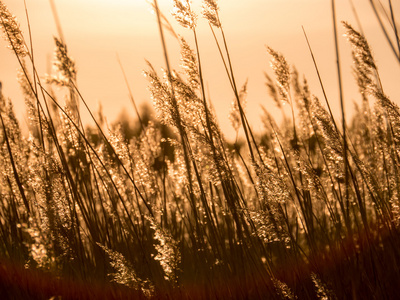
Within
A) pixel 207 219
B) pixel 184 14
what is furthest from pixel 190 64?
pixel 207 219

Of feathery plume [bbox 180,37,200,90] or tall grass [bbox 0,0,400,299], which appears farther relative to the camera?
feathery plume [bbox 180,37,200,90]

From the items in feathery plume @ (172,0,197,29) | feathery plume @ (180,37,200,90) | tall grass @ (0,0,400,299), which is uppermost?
feathery plume @ (172,0,197,29)

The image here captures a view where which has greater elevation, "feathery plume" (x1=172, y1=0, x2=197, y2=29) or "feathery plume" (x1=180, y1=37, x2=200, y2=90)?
"feathery plume" (x1=172, y1=0, x2=197, y2=29)

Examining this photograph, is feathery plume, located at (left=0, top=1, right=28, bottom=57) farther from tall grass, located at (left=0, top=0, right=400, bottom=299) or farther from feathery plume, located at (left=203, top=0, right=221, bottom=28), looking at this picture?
feathery plume, located at (left=203, top=0, right=221, bottom=28)

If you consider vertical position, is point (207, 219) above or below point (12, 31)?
below

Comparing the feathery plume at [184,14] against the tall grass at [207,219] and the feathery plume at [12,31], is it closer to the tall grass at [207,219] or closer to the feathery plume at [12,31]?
the tall grass at [207,219]

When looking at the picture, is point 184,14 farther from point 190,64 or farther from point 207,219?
point 207,219

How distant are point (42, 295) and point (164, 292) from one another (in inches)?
22.4

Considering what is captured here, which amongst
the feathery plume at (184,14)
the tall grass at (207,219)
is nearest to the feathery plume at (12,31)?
the tall grass at (207,219)

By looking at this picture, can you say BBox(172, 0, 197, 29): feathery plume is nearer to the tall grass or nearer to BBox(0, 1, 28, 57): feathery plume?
the tall grass

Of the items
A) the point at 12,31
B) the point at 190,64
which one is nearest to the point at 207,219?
the point at 190,64

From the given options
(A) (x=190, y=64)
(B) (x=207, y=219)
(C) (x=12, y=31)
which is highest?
(C) (x=12, y=31)

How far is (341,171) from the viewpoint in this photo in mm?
1968

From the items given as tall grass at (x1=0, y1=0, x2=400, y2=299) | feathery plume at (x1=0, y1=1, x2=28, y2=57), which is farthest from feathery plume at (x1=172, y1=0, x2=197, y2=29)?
feathery plume at (x1=0, y1=1, x2=28, y2=57)
